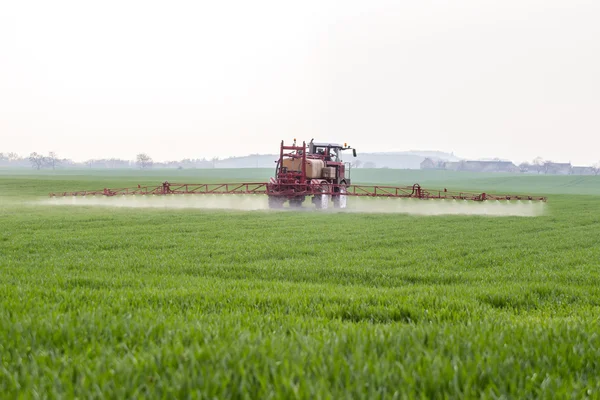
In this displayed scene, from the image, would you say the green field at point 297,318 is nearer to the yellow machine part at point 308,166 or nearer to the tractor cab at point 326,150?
the yellow machine part at point 308,166

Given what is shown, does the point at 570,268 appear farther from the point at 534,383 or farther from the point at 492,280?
the point at 534,383

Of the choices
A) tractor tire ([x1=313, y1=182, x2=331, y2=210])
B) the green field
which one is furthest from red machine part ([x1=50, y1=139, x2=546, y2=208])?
the green field

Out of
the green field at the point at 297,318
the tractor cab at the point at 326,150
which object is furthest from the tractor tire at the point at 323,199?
the green field at the point at 297,318

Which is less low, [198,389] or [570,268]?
[198,389]

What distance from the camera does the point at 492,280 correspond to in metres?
11.0

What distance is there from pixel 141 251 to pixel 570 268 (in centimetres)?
1119

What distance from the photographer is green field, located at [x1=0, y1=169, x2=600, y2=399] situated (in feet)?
11.8

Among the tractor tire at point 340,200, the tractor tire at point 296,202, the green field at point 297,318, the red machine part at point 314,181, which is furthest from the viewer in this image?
the tractor tire at point 340,200

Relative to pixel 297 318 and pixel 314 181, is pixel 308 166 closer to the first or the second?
pixel 314 181

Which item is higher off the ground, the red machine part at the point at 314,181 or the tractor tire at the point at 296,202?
the red machine part at the point at 314,181

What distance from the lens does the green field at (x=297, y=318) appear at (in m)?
3.60

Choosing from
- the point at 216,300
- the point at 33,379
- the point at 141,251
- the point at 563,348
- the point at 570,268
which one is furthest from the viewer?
the point at 141,251

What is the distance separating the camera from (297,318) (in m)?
6.15

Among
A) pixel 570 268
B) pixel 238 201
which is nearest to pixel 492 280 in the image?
pixel 570 268
